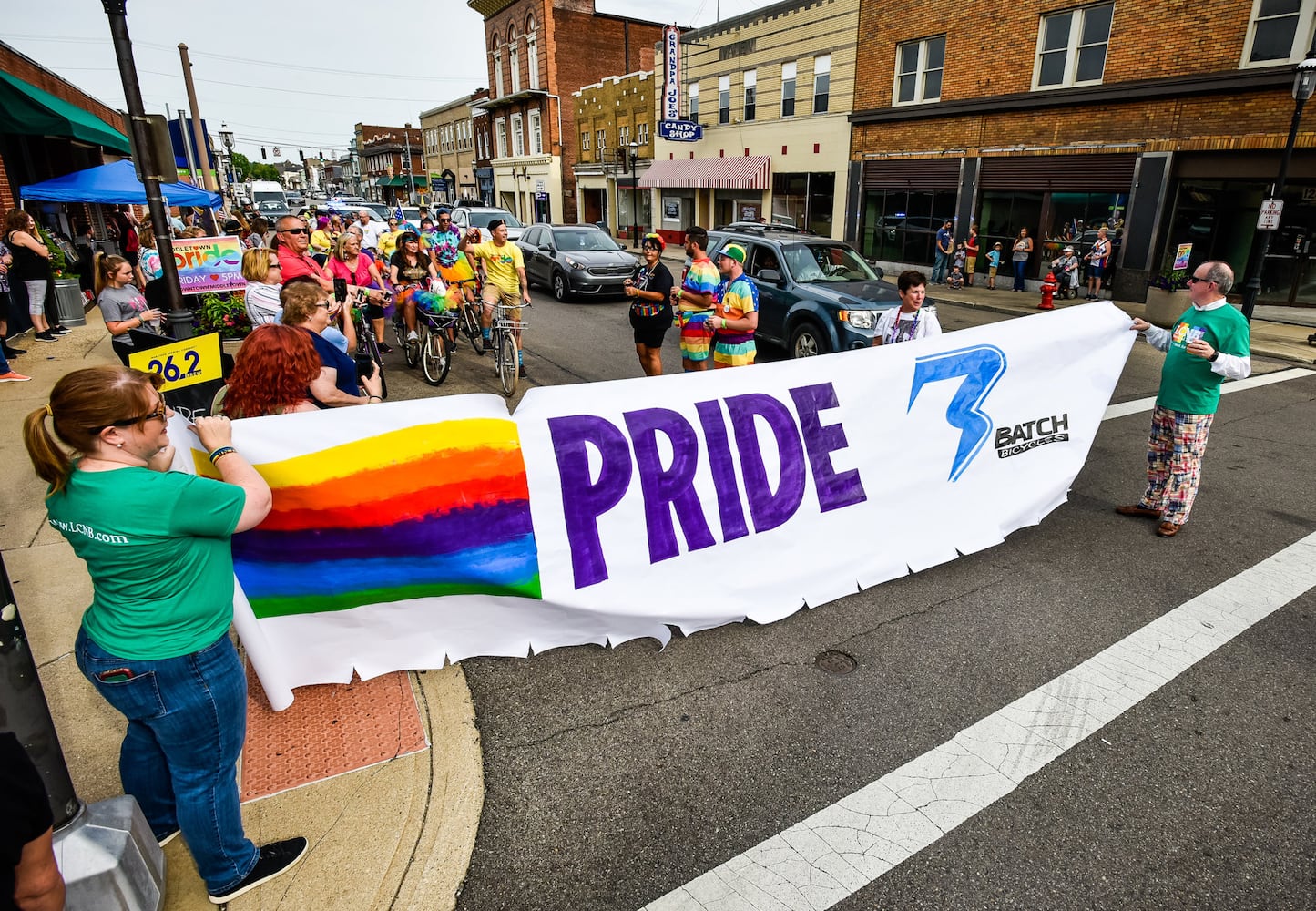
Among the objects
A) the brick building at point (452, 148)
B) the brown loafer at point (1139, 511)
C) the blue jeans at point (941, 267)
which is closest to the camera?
the brown loafer at point (1139, 511)

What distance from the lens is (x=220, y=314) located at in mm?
9523

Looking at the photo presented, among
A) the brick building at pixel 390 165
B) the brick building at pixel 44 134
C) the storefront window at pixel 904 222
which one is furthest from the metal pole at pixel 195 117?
the brick building at pixel 390 165

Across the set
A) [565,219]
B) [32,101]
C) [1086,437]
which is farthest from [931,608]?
[565,219]

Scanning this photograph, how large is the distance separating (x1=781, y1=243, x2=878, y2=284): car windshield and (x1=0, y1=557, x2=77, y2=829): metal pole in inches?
363

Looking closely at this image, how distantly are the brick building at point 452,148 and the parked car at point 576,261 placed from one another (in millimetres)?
45890

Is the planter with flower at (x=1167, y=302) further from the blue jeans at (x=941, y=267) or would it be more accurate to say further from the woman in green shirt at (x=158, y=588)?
the woman in green shirt at (x=158, y=588)

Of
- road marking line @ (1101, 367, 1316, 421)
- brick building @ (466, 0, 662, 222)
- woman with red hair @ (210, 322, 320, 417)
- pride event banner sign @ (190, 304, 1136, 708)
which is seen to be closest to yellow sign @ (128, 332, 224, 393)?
woman with red hair @ (210, 322, 320, 417)

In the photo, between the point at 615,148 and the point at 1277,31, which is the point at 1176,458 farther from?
the point at 615,148

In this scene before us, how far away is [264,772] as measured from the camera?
320 centimetres

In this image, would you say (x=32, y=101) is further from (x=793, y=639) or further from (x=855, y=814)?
(x=855, y=814)

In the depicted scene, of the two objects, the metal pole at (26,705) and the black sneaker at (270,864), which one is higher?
the metal pole at (26,705)

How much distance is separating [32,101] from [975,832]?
1766 centimetres

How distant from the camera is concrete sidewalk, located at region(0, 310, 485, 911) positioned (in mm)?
2656

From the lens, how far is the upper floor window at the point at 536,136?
159ft
